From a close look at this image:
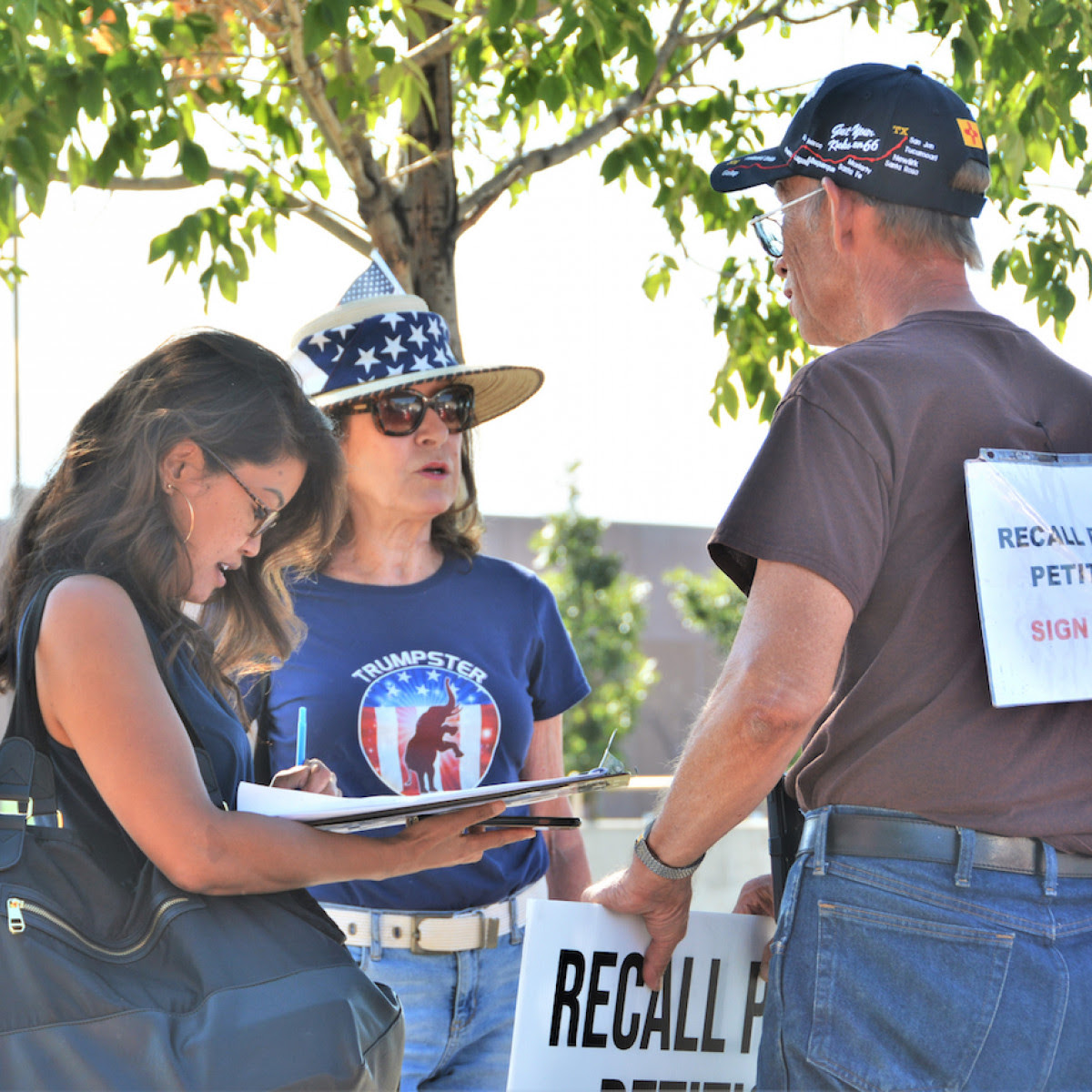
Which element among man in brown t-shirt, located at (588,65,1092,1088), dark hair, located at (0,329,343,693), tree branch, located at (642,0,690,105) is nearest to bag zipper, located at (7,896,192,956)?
dark hair, located at (0,329,343,693)

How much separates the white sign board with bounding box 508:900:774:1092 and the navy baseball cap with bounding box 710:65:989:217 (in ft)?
3.95

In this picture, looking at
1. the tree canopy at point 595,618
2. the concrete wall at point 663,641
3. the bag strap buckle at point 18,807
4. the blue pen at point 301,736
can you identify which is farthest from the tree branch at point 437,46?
the concrete wall at point 663,641

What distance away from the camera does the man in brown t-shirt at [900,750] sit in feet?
5.87

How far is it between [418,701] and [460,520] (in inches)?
23.3

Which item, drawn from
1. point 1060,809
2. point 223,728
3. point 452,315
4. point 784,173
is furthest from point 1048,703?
point 452,315

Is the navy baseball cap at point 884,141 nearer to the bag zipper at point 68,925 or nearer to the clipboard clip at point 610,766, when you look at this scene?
the clipboard clip at point 610,766

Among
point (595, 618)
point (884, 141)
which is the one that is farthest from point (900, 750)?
point (595, 618)

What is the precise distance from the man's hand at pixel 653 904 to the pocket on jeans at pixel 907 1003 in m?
0.32

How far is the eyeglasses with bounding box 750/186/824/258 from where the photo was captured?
7.29 feet

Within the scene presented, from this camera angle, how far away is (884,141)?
2.11m

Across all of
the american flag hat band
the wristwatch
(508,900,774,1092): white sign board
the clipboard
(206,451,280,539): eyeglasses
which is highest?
the american flag hat band

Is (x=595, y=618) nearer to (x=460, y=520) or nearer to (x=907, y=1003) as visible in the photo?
(x=460, y=520)

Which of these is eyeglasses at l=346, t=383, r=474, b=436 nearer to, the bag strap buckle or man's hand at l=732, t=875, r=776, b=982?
man's hand at l=732, t=875, r=776, b=982

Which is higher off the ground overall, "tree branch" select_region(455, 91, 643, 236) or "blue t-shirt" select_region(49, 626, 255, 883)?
"tree branch" select_region(455, 91, 643, 236)
